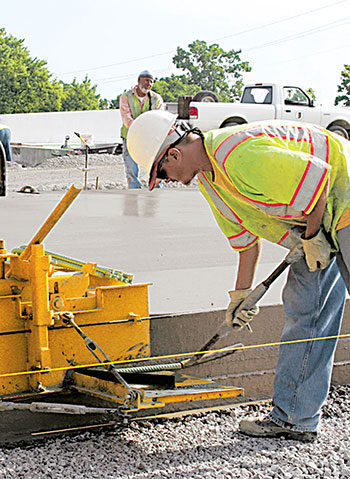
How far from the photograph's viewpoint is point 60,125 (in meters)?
35.9

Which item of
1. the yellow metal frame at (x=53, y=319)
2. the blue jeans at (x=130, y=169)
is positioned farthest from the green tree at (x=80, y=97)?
the yellow metal frame at (x=53, y=319)

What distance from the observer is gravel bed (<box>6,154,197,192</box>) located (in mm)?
12555

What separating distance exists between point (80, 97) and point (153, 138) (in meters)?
64.5

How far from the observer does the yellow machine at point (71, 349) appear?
316 centimetres

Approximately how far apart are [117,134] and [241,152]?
3302 cm

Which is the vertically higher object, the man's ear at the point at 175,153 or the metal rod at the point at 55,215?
the man's ear at the point at 175,153

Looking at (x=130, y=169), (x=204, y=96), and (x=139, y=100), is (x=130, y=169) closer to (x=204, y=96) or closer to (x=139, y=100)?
(x=139, y=100)

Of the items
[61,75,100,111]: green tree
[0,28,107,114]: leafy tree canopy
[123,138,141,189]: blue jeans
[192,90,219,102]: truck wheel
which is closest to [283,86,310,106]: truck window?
[192,90,219,102]: truck wheel

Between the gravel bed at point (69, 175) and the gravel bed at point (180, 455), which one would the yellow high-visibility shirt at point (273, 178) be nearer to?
the gravel bed at point (180, 455)

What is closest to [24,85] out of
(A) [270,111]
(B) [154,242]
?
(A) [270,111]

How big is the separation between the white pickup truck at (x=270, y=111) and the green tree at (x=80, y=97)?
47729 mm

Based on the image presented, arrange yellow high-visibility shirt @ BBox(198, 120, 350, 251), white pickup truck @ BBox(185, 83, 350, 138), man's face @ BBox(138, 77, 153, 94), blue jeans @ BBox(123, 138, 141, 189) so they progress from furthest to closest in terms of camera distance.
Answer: white pickup truck @ BBox(185, 83, 350, 138) < blue jeans @ BBox(123, 138, 141, 189) < man's face @ BBox(138, 77, 153, 94) < yellow high-visibility shirt @ BBox(198, 120, 350, 251)

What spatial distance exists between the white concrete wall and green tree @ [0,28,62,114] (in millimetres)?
20645

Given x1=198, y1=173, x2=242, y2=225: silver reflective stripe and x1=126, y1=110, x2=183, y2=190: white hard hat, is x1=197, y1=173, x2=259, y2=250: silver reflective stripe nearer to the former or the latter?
x1=198, y1=173, x2=242, y2=225: silver reflective stripe
